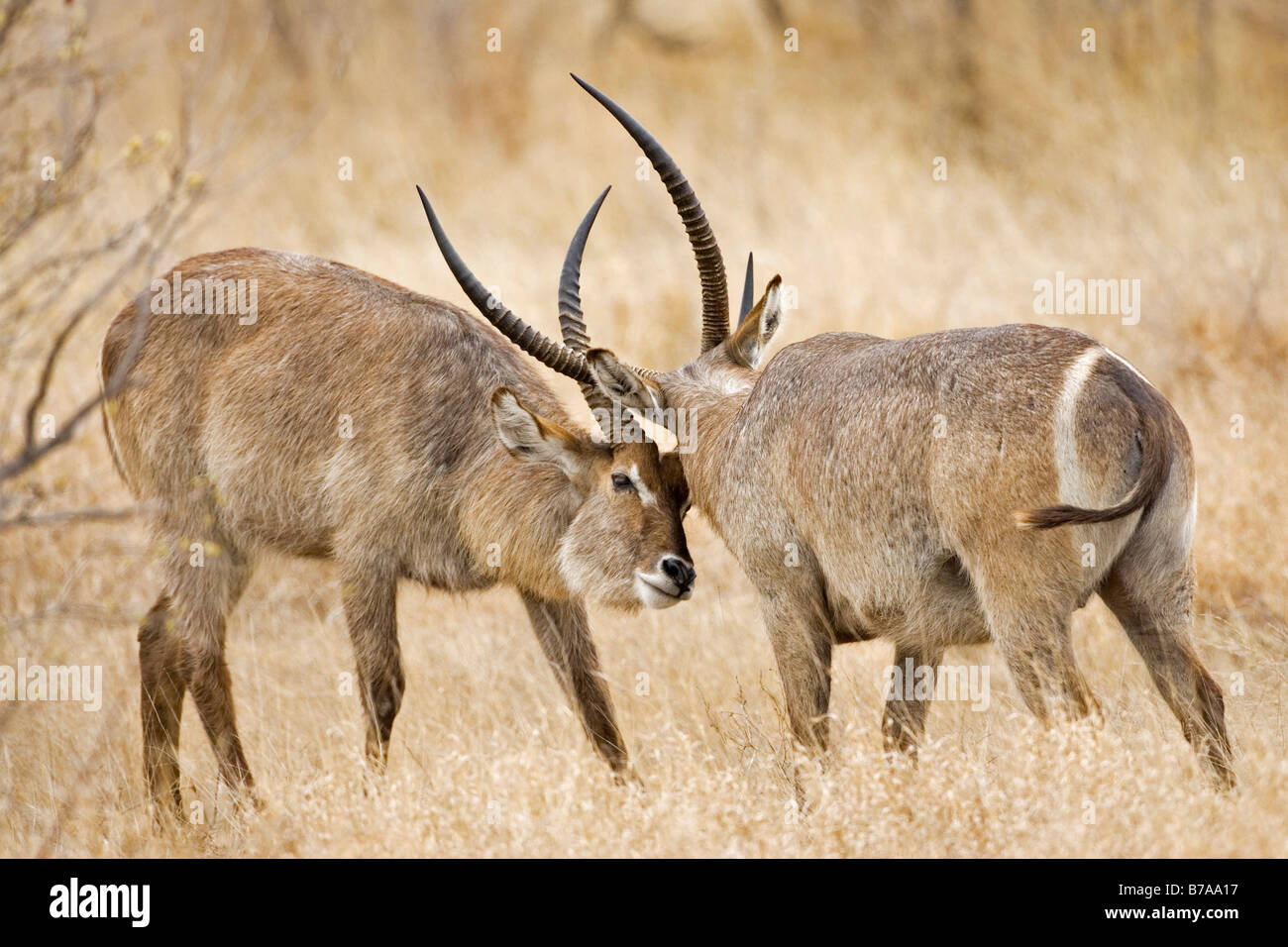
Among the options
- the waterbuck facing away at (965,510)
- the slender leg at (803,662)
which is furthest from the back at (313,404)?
the slender leg at (803,662)

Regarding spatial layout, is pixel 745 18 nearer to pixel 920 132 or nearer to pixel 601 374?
pixel 920 132

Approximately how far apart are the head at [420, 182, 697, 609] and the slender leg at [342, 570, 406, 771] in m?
0.69

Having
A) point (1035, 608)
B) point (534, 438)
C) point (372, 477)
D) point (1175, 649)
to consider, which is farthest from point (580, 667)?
point (1175, 649)

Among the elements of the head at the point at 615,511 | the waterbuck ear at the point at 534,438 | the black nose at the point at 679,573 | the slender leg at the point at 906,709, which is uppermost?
the waterbuck ear at the point at 534,438

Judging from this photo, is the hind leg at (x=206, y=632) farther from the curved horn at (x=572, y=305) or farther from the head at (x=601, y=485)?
the curved horn at (x=572, y=305)

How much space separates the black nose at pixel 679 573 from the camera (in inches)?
211

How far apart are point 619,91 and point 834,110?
6.89 feet

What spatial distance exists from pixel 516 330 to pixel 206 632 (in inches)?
68.1

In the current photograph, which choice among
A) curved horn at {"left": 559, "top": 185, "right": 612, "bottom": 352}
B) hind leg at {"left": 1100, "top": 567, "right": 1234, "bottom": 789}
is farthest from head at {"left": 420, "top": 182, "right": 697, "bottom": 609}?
hind leg at {"left": 1100, "top": 567, "right": 1234, "bottom": 789}

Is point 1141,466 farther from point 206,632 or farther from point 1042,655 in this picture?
point 206,632

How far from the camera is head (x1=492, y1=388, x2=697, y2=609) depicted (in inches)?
215

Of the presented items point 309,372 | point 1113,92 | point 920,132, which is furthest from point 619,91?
point 309,372

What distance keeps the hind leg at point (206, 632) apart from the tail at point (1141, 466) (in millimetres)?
3277

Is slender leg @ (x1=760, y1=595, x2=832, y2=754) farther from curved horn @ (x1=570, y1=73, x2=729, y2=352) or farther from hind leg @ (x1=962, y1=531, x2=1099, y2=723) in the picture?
curved horn @ (x1=570, y1=73, x2=729, y2=352)
